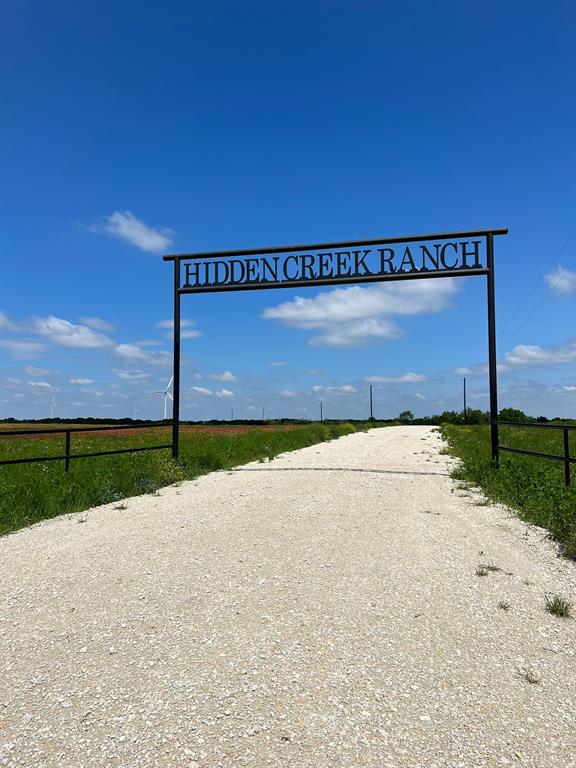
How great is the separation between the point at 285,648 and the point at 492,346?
9606 millimetres

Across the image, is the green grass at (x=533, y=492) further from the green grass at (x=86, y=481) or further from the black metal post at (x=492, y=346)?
the green grass at (x=86, y=481)

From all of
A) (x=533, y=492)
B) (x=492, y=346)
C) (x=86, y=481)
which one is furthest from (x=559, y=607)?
(x=492, y=346)

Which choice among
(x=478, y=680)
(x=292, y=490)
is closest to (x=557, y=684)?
(x=478, y=680)

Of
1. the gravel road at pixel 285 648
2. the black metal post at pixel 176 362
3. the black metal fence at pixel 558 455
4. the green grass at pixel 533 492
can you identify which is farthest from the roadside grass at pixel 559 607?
the black metal post at pixel 176 362

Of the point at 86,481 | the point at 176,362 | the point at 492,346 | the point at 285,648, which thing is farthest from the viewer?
the point at 176,362

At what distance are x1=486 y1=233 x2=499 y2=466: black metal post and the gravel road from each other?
16.3ft

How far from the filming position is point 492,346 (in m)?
11.4

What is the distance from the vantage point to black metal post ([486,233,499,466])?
11.4 m

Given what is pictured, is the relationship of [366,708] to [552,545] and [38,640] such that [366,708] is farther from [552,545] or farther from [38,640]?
[552,545]

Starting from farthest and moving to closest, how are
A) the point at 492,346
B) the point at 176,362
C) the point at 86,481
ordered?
the point at 176,362, the point at 492,346, the point at 86,481

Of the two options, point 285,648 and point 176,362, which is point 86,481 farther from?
point 285,648

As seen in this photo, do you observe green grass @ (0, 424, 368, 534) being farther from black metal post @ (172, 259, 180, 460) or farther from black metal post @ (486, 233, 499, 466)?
black metal post @ (486, 233, 499, 466)

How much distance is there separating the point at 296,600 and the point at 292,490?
518cm

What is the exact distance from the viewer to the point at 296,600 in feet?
13.8
